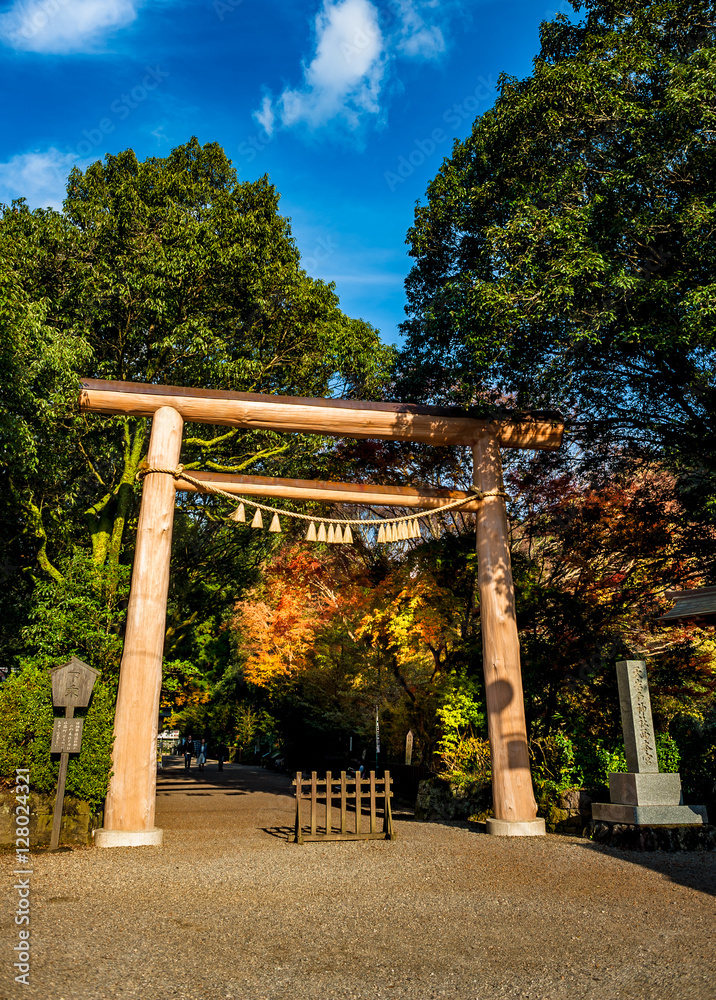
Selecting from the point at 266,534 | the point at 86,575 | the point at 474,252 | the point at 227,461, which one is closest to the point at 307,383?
the point at 227,461

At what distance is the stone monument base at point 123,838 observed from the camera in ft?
24.0

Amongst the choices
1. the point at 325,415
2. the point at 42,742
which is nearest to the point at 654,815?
the point at 325,415

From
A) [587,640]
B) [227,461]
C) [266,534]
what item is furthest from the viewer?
[266,534]

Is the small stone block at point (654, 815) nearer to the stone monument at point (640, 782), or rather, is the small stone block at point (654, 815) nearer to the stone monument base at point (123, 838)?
the stone monument at point (640, 782)

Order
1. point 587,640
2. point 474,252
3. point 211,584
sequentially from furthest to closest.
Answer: point 211,584, point 474,252, point 587,640

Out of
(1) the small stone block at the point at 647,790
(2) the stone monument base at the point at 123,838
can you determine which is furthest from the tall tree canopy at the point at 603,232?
(2) the stone monument base at the point at 123,838

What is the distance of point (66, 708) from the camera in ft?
25.1

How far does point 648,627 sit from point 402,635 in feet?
13.0

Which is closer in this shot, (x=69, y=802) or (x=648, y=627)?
(x=69, y=802)

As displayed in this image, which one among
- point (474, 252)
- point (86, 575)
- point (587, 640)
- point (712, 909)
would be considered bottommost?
point (712, 909)

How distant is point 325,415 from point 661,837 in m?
6.75

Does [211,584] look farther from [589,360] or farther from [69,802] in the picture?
[589,360]

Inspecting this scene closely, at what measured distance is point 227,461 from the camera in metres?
14.5

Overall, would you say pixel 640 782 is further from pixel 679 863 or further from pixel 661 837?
pixel 679 863
